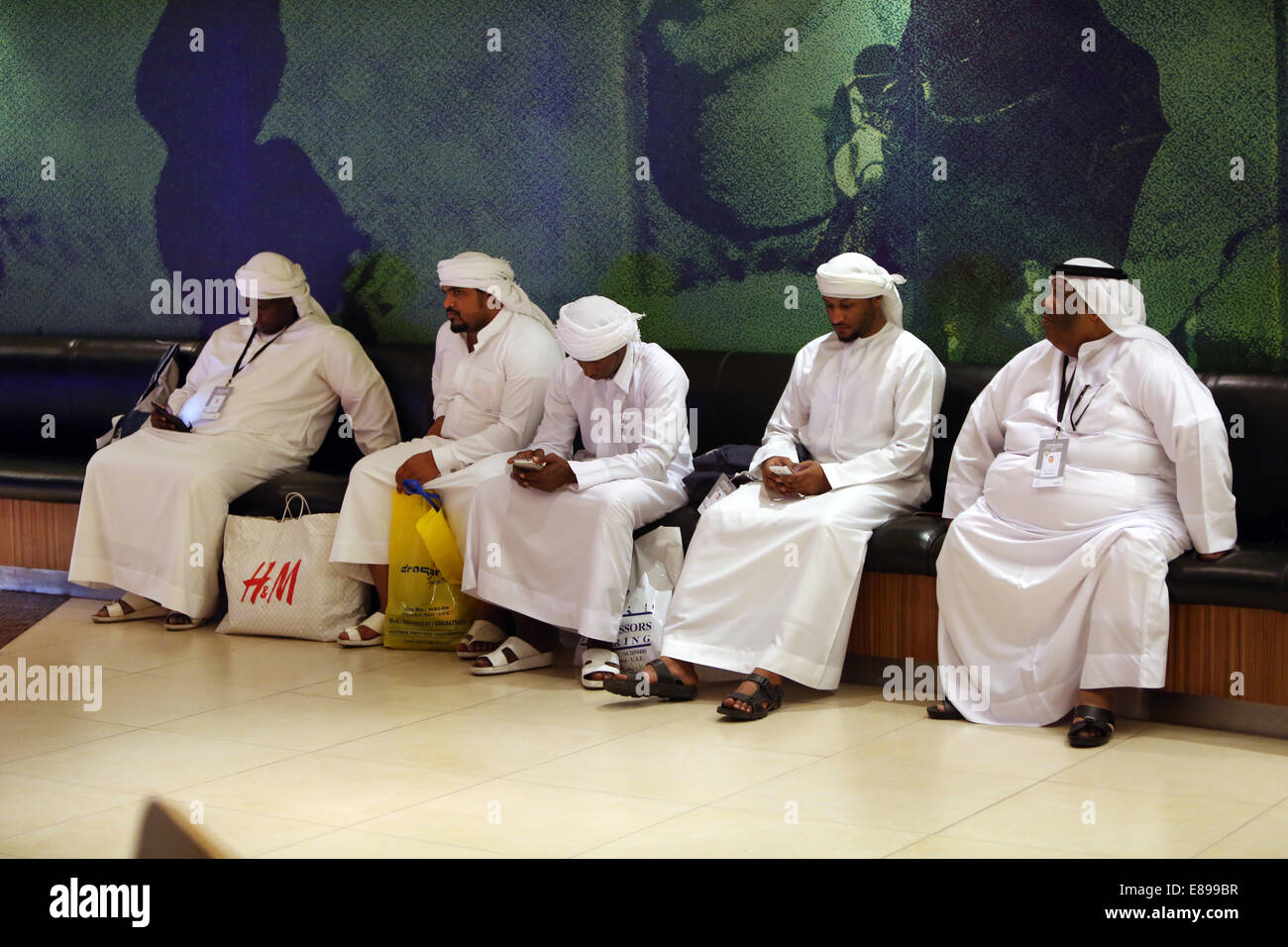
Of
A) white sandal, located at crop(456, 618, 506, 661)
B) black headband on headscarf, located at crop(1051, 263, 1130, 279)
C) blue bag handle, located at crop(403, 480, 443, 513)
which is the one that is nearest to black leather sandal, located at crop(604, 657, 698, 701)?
white sandal, located at crop(456, 618, 506, 661)

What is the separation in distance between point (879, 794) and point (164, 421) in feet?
13.0

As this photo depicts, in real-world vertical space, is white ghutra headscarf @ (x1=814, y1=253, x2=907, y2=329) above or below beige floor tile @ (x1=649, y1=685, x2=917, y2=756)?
above

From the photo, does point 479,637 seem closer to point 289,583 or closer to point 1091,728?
point 289,583

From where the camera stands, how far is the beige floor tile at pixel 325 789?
3.95 metres

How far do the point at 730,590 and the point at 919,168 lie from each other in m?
1.90

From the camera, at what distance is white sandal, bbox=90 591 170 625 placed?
650cm

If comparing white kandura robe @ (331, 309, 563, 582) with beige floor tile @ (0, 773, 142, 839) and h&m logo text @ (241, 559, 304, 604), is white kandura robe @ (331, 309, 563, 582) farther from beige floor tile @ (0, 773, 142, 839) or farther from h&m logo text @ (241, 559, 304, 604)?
beige floor tile @ (0, 773, 142, 839)

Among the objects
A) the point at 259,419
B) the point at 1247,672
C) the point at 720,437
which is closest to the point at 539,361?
the point at 720,437

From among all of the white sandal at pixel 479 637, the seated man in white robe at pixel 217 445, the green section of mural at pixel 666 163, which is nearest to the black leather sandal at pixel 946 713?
the green section of mural at pixel 666 163

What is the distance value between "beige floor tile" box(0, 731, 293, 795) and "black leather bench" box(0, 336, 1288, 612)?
1.71 meters

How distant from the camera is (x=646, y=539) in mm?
5547

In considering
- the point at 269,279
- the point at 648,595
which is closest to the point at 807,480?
the point at 648,595

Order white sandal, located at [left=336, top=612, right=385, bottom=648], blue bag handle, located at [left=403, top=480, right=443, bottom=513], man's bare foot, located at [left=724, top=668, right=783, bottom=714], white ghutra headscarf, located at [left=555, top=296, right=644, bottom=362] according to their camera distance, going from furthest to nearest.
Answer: white sandal, located at [left=336, top=612, right=385, bottom=648] < blue bag handle, located at [left=403, top=480, right=443, bottom=513] < white ghutra headscarf, located at [left=555, top=296, right=644, bottom=362] < man's bare foot, located at [left=724, top=668, right=783, bottom=714]

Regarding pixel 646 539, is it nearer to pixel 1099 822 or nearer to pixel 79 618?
pixel 1099 822
